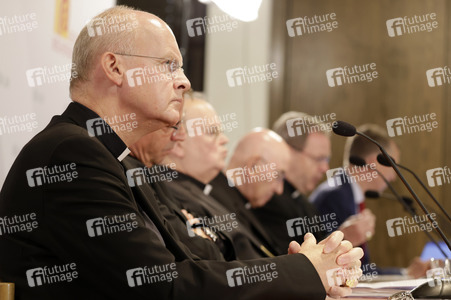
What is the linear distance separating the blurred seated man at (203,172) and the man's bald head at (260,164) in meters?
0.65

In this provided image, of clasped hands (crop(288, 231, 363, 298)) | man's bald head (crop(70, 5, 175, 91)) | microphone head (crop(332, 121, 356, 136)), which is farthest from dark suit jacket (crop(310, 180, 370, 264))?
man's bald head (crop(70, 5, 175, 91))

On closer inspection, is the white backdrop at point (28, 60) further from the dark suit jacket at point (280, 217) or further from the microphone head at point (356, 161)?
the dark suit jacket at point (280, 217)

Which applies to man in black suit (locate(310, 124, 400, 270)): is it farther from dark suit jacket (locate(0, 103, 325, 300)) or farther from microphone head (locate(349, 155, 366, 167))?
dark suit jacket (locate(0, 103, 325, 300))

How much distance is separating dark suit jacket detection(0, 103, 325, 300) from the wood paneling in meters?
4.45

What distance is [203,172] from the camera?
3.14 meters

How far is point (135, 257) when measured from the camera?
140 cm

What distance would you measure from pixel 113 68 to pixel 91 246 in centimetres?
58

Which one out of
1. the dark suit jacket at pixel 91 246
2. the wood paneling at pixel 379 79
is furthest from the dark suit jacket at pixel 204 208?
the wood paneling at pixel 379 79

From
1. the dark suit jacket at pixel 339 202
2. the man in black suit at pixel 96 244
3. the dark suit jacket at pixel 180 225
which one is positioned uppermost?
the man in black suit at pixel 96 244

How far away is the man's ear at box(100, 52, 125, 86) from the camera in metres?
1.75

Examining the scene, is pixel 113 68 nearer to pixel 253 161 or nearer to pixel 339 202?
pixel 253 161

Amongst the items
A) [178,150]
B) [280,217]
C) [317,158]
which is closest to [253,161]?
[280,217]

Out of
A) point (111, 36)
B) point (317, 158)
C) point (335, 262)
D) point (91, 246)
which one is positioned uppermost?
point (111, 36)

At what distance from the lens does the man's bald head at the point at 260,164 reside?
3.91 meters
